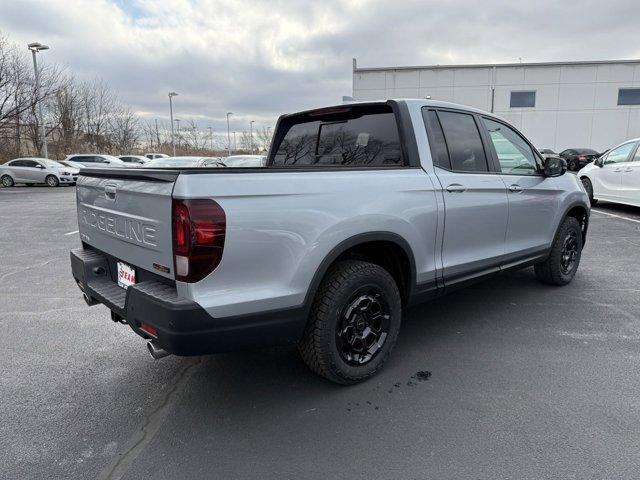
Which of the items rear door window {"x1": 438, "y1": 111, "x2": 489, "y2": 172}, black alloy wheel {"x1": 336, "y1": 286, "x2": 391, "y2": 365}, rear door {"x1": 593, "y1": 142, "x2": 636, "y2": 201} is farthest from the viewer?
rear door {"x1": 593, "y1": 142, "x2": 636, "y2": 201}

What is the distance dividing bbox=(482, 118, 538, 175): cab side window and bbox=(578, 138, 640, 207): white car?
280 inches

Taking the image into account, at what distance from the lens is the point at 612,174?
34.4 ft

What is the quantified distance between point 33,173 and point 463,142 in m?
24.0

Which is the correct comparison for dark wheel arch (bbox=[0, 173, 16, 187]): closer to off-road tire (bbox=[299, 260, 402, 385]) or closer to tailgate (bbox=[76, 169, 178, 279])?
tailgate (bbox=[76, 169, 178, 279])

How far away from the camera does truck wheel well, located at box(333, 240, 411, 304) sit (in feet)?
9.85

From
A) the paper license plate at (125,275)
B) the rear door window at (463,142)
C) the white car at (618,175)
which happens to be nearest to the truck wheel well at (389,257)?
the rear door window at (463,142)

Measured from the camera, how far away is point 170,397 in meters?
2.90

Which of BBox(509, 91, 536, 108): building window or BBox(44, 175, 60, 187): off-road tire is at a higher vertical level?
BBox(509, 91, 536, 108): building window

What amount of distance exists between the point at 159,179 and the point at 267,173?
546 mm

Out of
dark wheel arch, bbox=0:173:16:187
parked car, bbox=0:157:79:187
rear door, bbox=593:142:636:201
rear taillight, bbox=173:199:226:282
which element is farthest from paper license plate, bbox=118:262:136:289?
dark wheel arch, bbox=0:173:16:187

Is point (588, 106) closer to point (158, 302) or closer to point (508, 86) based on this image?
point (508, 86)

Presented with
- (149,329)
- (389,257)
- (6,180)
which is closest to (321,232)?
(389,257)

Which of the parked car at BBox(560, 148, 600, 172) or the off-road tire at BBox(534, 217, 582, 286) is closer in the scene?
the off-road tire at BBox(534, 217, 582, 286)

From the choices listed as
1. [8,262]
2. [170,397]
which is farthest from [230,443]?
[8,262]
